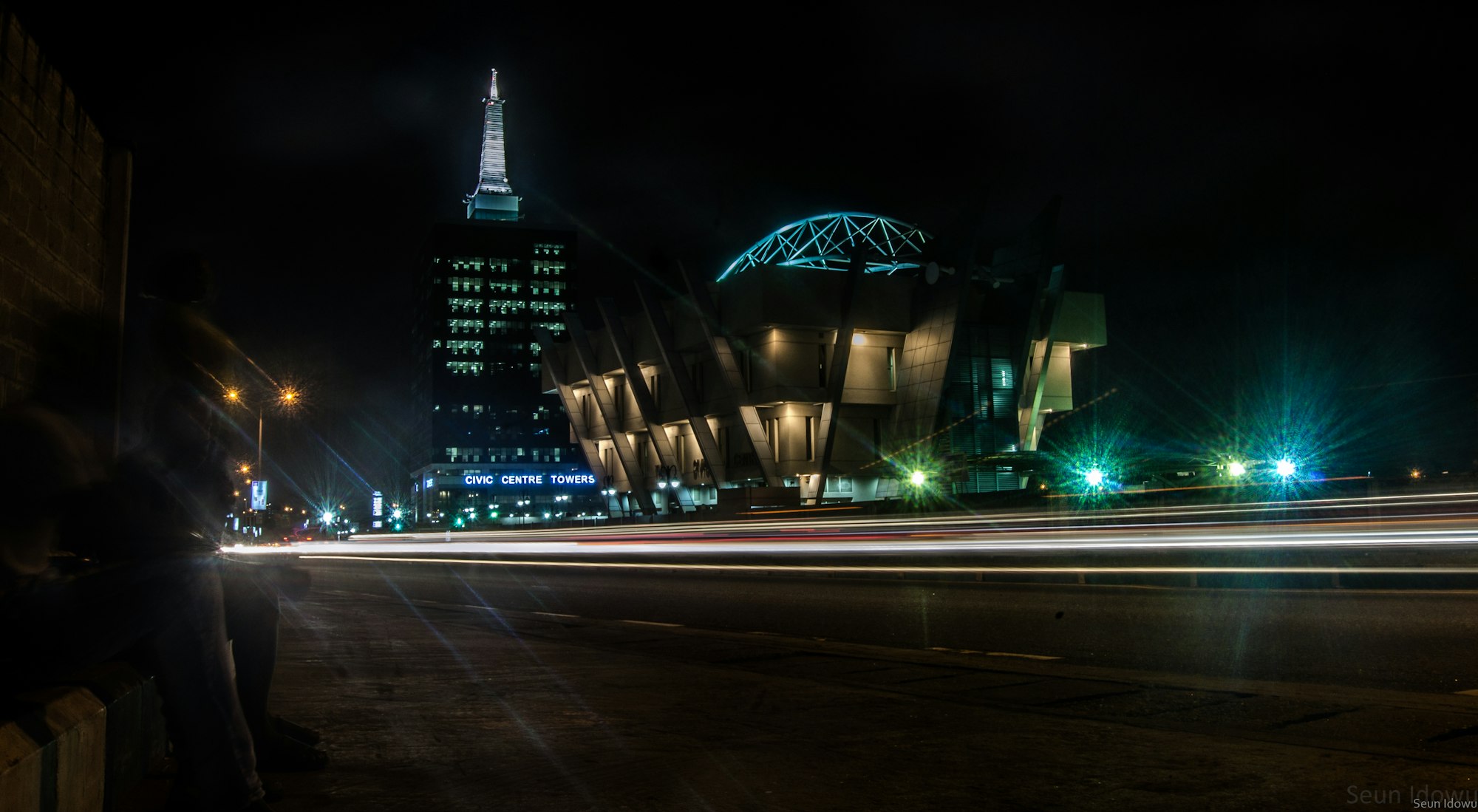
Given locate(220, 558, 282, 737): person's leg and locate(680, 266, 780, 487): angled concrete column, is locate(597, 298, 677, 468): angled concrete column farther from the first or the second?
locate(220, 558, 282, 737): person's leg

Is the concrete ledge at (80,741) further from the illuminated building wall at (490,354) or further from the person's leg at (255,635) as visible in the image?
the illuminated building wall at (490,354)

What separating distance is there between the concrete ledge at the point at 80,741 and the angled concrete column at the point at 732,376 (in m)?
71.2

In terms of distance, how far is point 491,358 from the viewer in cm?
18325

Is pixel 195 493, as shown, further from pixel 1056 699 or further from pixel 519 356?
pixel 519 356

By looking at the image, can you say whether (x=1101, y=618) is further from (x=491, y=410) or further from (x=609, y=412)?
(x=491, y=410)

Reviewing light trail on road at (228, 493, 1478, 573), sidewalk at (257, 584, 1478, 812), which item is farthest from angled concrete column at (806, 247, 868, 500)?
sidewalk at (257, 584, 1478, 812)

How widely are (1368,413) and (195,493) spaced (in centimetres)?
13913

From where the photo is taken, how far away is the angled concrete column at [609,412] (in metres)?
95.4

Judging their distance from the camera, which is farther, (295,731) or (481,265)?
(481,265)

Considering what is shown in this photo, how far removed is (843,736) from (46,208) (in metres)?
4.28

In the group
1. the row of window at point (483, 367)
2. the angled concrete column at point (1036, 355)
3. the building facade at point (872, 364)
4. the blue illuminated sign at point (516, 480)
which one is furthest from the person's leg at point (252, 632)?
the row of window at point (483, 367)

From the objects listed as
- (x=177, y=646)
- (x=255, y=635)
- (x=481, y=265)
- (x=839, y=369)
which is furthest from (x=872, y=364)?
(x=481, y=265)

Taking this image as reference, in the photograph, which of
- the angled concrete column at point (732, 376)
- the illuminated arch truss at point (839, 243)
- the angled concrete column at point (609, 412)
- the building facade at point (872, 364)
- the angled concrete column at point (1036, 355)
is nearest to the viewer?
the building facade at point (872, 364)

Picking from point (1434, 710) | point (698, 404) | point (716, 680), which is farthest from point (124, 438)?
point (698, 404)
